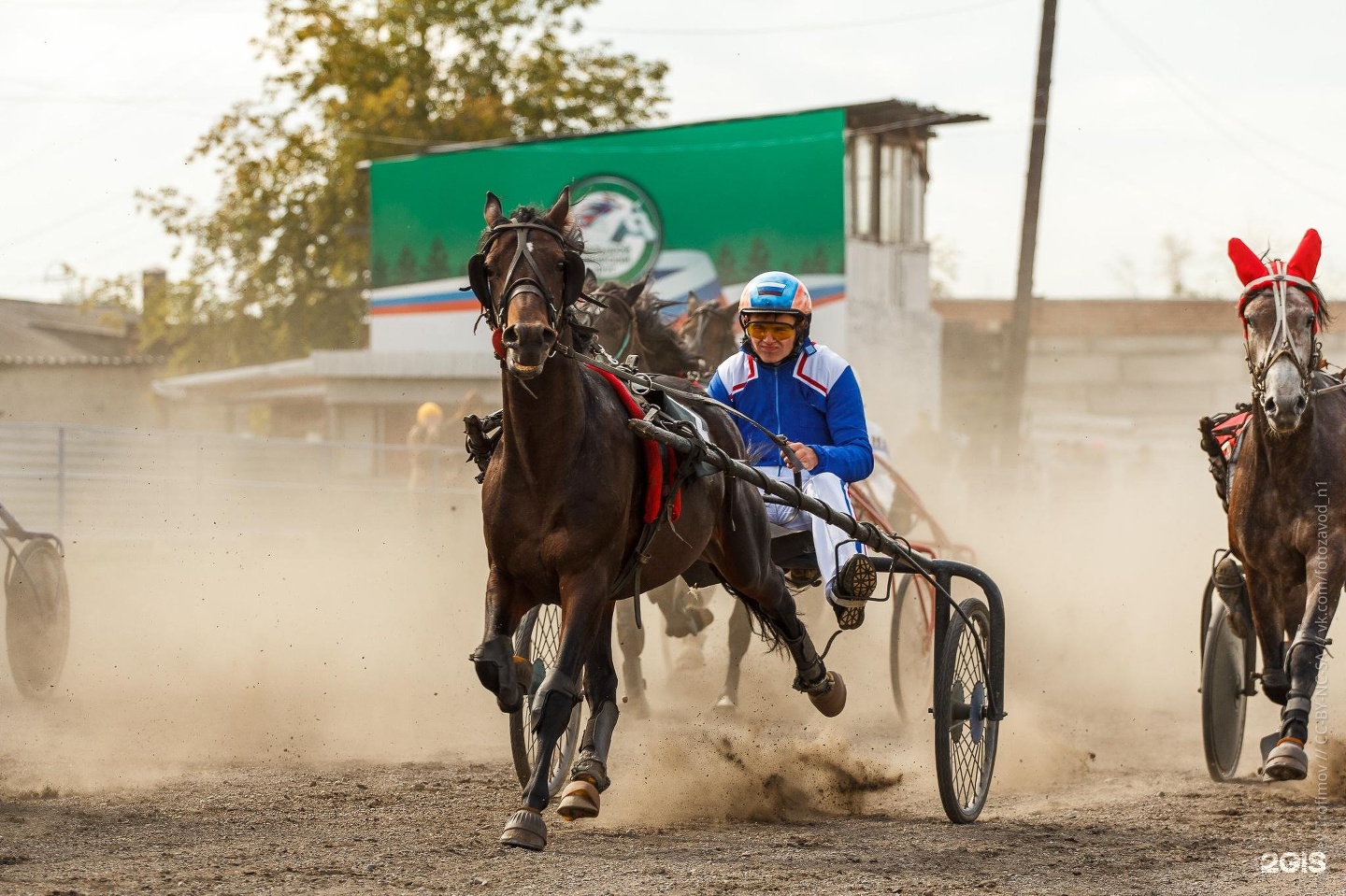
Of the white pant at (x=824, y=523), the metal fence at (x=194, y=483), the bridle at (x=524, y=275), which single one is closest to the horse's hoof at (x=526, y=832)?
the bridle at (x=524, y=275)

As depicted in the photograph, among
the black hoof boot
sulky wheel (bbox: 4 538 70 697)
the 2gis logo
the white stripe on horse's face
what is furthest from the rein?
sulky wheel (bbox: 4 538 70 697)

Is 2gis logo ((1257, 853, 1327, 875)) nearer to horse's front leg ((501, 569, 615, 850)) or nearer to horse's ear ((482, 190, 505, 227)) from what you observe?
horse's front leg ((501, 569, 615, 850))

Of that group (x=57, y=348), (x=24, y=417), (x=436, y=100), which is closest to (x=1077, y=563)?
(x=436, y=100)

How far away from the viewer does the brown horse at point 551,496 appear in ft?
15.4

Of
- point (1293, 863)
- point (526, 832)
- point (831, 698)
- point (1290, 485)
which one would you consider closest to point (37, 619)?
point (831, 698)

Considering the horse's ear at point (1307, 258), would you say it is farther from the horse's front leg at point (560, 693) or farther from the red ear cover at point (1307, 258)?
the horse's front leg at point (560, 693)

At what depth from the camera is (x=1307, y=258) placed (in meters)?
6.26

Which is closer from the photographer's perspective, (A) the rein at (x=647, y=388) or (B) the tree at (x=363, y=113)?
Answer: (A) the rein at (x=647, y=388)

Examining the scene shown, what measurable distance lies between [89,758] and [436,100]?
1007 inches

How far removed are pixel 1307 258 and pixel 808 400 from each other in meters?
1.94

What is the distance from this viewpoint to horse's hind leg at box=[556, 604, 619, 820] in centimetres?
477

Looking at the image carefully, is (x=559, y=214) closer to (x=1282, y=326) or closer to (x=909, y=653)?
(x=1282, y=326)

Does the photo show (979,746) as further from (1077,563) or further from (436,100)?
(436,100)

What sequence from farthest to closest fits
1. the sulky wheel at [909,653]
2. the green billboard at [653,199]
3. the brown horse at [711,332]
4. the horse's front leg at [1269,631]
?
1. the green billboard at [653,199]
2. the brown horse at [711,332]
3. the sulky wheel at [909,653]
4. the horse's front leg at [1269,631]
